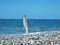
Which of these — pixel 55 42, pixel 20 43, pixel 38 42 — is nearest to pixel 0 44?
pixel 20 43

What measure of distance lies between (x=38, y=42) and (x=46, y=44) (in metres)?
0.42

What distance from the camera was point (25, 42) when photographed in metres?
11.6

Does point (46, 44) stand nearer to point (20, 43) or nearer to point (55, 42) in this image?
point (55, 42)

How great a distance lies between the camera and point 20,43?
11188 millimetres

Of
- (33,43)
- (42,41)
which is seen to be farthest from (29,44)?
(42,41)

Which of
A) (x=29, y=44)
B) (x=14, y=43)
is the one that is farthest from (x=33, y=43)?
(x=14, y=43)

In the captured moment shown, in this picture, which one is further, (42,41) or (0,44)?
(42,41)

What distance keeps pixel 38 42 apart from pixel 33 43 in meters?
0.38

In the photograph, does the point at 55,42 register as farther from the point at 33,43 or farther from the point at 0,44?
the point at 0,44

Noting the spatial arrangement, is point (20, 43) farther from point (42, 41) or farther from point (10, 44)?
point (42, 41)

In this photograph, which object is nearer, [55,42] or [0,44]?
[0,44]

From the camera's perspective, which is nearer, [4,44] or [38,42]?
[4,44]

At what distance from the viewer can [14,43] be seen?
11.1 metres

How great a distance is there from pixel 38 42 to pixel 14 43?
135 centimetres
